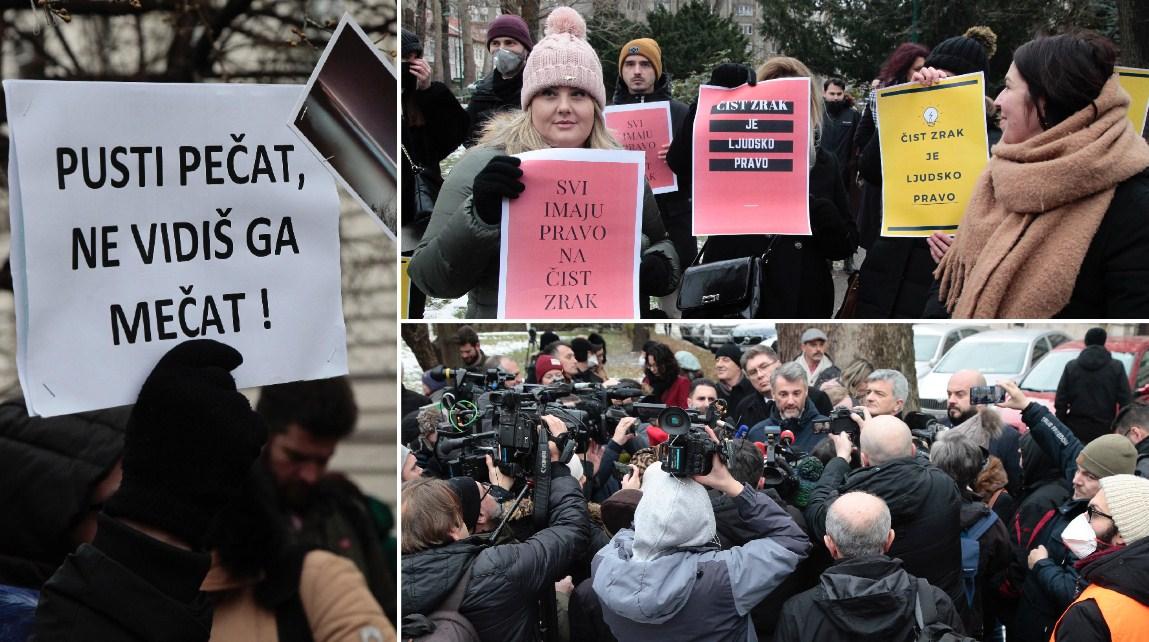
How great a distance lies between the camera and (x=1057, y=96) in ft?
9.64

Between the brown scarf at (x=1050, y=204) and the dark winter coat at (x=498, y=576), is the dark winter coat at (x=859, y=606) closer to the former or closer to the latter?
the dark winter coat at (x=498, y=576)

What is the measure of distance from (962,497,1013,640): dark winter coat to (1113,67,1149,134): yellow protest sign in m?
2.26

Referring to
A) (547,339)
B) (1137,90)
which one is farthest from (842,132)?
(547,339)

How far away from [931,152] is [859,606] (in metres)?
1.87

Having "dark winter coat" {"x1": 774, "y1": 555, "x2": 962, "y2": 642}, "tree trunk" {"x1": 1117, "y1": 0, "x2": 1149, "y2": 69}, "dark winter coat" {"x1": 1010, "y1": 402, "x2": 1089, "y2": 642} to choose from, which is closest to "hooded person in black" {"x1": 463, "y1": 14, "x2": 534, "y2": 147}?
"dark winter coat" {"x1": 1010, "y1": 402, "x2": 1089, "y2": 642}

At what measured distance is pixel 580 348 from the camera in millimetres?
3475

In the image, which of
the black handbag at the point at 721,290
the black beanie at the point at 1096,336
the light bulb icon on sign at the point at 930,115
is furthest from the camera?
the light bulb icon on sign at the point at 930,115

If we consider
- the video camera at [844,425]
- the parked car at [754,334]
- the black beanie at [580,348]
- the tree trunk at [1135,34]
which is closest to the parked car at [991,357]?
the video camera at [844,425]

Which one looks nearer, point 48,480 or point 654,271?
point 48,480

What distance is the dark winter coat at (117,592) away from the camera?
1.28m

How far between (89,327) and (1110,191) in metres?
2.53

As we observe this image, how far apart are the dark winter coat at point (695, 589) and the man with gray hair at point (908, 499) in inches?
15.2

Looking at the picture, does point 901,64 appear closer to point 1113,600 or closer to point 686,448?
point 686,448

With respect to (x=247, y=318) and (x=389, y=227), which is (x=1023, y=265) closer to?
(x=389, y=227)
